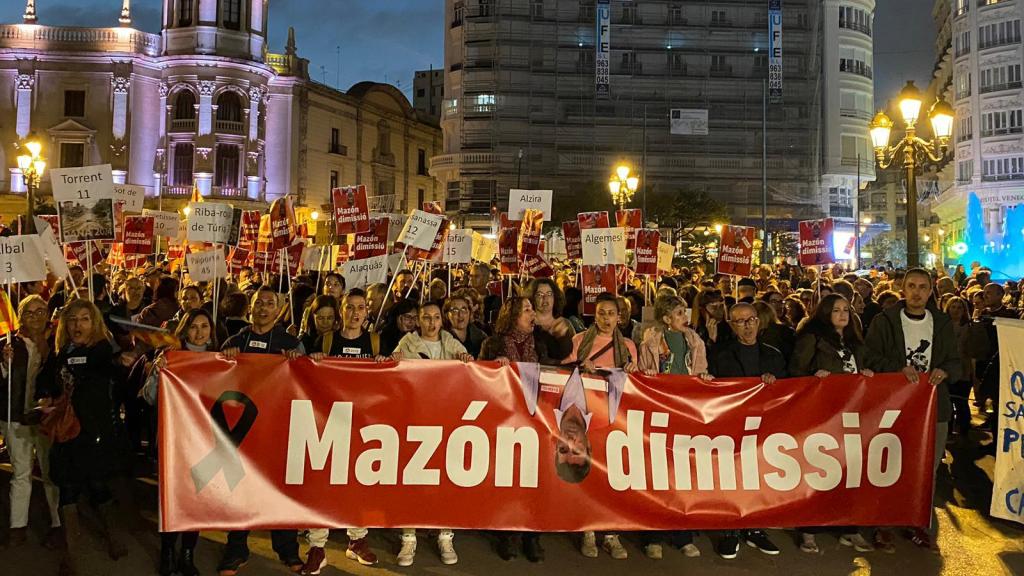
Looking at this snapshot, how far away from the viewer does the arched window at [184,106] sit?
46.5 meters

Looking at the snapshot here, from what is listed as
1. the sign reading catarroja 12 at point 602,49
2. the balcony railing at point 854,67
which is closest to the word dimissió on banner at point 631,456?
the sign reading catarroja 12 at point 602,49

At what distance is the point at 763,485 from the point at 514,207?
7.34 metres

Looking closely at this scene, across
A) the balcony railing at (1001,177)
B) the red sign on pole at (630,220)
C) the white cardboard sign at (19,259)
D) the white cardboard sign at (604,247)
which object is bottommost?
the white cardboard sign at (19,259)

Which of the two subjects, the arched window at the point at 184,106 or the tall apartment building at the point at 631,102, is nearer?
the arched window at the point at 184,106

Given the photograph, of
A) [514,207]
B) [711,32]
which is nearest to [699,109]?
[711,32]

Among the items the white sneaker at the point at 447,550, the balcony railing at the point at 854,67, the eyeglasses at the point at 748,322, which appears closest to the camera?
the white sneaker at the point at 447,550

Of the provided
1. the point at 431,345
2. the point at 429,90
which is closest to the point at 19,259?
the point at 431,345

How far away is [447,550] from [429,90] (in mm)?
99922

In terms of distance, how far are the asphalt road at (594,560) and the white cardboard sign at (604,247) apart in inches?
161

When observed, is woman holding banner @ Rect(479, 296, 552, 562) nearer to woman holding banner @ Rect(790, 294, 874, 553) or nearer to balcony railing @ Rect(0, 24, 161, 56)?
woman holding banner @ Rect(790, 294, 874, 553)

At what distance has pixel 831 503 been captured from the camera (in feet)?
19.7

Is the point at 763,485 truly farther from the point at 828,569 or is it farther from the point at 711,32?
the point at 711,32

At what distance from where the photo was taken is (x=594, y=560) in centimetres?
598

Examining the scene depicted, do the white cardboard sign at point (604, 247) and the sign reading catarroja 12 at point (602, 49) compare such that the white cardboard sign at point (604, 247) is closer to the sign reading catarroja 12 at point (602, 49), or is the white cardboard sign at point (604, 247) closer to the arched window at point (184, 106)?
the sign reading catarroja 12 at point (602, 49)
